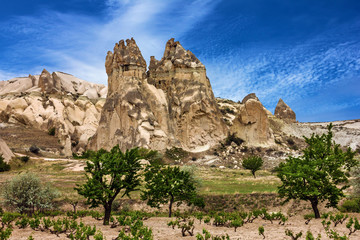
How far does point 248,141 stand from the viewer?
75.4 meters

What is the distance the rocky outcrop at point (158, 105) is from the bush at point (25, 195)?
41.9 metres

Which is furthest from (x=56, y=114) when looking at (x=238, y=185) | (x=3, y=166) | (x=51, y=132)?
(x=238, y=185)

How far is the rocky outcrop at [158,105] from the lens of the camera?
220 feet

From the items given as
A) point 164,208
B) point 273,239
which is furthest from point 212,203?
point 273,239

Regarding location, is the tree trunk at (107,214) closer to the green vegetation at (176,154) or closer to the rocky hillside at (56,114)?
the green vegetation at (176,154)

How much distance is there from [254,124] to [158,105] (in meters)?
25.9

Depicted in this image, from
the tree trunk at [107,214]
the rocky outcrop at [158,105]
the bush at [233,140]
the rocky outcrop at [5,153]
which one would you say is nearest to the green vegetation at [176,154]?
the rocky outcrop at [158,105]

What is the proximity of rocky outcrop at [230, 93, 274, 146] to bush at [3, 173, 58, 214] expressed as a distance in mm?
60590

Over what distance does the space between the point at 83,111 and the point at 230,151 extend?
5328cm

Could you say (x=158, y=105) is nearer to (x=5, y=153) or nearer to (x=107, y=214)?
(x=5, y=153)

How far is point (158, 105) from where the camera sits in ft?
238

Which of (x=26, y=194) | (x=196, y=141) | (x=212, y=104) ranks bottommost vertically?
(x=26, y=194)

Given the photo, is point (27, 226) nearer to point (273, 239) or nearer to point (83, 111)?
point (273, 239)

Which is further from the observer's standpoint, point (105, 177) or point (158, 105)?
point (158, 105)
